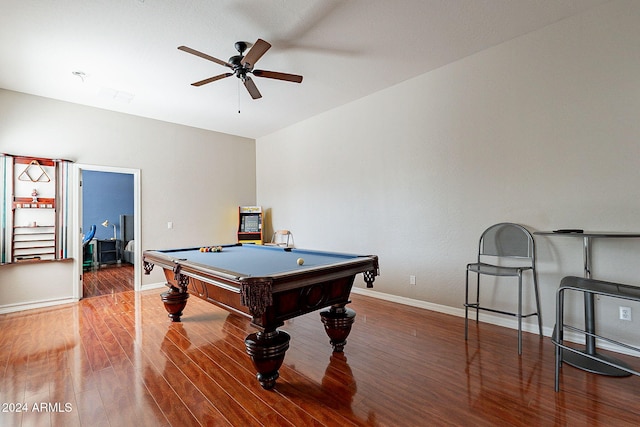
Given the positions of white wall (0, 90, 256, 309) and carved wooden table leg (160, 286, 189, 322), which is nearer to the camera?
carved wooden table leg (160, 286, 189, 322)

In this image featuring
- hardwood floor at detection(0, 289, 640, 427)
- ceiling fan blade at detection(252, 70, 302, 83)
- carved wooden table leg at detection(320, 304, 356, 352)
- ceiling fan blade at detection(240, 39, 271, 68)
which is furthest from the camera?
ceiling fan blade at detection(252, 70, 302, 83)

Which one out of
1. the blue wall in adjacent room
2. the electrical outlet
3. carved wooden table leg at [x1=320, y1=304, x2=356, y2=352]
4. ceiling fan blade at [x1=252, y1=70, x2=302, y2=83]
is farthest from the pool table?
the blue wall in adjacent room

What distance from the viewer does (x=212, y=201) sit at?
19.2 feet

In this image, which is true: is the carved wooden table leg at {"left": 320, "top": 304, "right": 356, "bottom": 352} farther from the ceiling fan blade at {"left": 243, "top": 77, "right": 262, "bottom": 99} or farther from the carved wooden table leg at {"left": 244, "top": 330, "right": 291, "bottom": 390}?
the ceiling fan blade at {"left": 243, "top": 77, "right": 262, "bottom": 99}

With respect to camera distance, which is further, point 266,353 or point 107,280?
point 107,280

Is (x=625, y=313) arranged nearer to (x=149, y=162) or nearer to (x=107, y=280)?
(x=149, y=162)

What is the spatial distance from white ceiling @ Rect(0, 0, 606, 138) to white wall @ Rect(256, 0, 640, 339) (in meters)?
0.27

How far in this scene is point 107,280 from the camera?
5.71 m

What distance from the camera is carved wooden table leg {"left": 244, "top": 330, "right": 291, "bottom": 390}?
193 centimetres

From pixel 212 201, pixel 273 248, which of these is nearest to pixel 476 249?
pixel 273 248

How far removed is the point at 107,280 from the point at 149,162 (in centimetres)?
255

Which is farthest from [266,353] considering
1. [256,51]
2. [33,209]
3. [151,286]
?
[33,209]

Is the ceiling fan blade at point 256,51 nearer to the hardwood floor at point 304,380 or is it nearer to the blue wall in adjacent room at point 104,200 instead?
the hardwood floor at point 304,380

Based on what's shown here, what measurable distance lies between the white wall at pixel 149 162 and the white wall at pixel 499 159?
7.63ft
